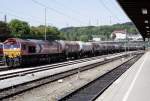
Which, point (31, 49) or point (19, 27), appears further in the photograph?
point (19, 27)

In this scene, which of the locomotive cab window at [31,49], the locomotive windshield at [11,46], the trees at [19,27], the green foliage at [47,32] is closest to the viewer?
the locomotive windshield at [11,46]

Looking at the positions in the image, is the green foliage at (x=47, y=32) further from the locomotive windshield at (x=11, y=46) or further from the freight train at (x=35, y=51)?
the locomotive windshield at (x=11, y=46)

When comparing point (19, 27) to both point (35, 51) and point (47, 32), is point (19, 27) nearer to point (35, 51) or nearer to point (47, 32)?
point (47, 32)

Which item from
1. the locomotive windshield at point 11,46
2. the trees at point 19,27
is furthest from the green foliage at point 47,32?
the locomotive windshield at point 11,46

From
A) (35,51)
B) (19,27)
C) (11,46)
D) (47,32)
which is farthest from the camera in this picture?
(47,32)

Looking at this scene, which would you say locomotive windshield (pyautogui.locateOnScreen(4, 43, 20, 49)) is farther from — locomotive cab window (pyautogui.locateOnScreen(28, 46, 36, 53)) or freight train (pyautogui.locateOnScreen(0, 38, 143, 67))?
locomotive cab window (pyautogui.locateOnScreen(28, 46, 36, 53))

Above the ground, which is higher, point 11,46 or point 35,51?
point 11,46

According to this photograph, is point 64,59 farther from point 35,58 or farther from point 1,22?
point 1,22

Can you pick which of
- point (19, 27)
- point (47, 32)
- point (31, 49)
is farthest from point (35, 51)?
point (47, 32)

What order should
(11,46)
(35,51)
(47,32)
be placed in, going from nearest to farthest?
1. (11,46)
2. (35,51)
3. (47,32)

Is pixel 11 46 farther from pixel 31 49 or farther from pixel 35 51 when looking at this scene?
pixel 35 51

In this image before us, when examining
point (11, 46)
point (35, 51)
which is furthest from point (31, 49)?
point (11, 46)

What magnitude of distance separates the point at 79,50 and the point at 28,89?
161ft

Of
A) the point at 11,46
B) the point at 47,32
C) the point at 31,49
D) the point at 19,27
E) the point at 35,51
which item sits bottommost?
the point at 35,51
